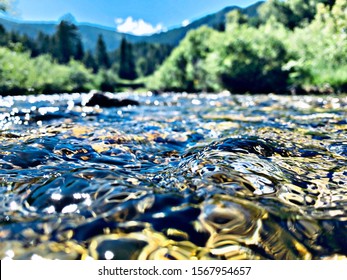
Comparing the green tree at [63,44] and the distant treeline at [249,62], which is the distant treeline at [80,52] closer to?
the green tree at [63,44]

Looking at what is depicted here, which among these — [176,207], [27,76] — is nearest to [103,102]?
[176,207]

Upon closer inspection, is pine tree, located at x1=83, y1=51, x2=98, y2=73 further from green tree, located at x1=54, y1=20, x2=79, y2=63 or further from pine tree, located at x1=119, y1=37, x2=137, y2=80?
pine tree, located at x1=119, y1=37, x2=137, y2=80

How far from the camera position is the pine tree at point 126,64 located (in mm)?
105000

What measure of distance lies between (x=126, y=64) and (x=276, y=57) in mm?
81036

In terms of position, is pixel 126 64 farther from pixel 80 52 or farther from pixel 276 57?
pixel 276 57

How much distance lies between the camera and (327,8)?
1758 cm

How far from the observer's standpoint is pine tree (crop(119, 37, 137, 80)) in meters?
105

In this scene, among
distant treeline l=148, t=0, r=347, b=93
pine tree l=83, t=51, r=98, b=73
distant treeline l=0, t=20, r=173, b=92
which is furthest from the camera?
pine tree l=83, t=51, r=98, b=73

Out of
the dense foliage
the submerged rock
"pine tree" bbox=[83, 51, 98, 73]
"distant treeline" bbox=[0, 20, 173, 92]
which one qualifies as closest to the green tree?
"distant treeline" bbox=[0, 20, 173, 92]

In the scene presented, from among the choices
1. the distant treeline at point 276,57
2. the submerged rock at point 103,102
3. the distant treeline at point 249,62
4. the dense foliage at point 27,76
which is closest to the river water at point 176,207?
the submerged rock at point 103,102

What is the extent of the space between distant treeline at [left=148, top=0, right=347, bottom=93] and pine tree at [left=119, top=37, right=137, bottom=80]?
58.6 m

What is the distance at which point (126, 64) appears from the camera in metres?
107

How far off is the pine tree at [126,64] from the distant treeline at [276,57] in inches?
2308
